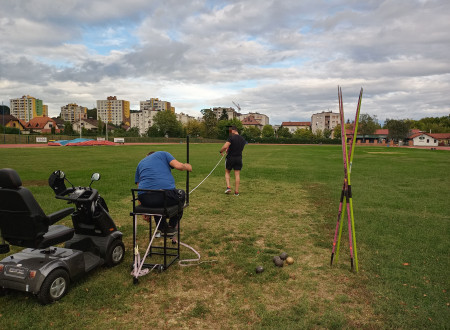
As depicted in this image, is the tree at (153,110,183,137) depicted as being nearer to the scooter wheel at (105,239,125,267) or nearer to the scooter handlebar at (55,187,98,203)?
the scooter wheel at (105,239,125,267)

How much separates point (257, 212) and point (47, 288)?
525 cm

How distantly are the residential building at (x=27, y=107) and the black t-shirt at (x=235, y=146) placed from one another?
206930 millimetres

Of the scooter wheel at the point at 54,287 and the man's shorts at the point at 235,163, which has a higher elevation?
the man's shorts at the point at 235,163

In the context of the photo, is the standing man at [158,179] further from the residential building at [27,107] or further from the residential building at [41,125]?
the residential building at [27,107]

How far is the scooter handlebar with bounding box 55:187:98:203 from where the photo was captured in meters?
4.10

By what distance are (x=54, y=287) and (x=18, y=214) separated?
937mm

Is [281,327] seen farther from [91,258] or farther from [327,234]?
[327,234]

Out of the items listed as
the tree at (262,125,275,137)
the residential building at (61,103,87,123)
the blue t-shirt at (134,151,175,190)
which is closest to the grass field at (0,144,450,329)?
the blue t-shirt at (134,151,175,190)

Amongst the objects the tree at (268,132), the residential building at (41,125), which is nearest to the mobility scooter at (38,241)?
the residential building at (41,125)

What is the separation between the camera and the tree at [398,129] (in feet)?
309

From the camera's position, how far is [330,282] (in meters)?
4.18

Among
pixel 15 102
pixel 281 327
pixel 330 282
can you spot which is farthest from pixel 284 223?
pixel 15 102

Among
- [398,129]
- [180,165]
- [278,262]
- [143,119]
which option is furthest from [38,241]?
[143,119]

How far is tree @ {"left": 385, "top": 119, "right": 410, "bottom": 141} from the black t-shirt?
9968cm
